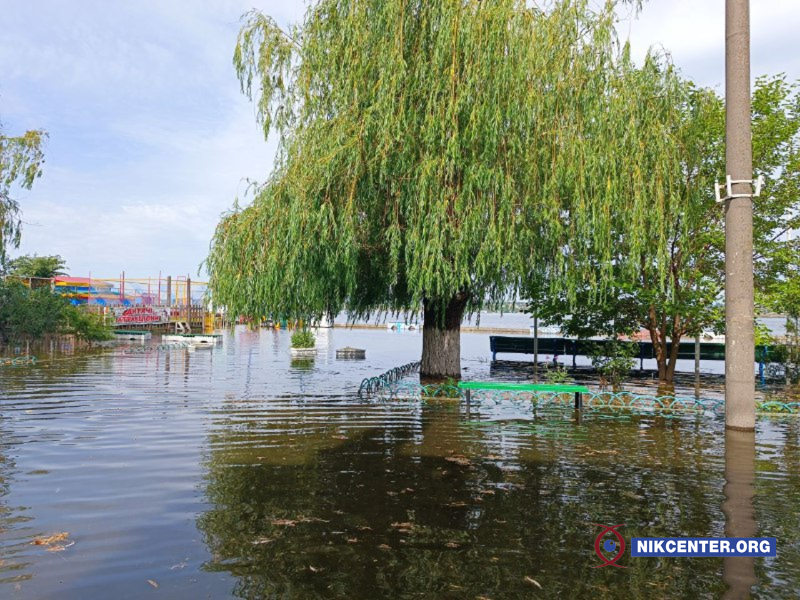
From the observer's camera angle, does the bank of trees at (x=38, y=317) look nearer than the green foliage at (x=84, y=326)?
Yes

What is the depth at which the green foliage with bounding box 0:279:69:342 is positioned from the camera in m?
25.5

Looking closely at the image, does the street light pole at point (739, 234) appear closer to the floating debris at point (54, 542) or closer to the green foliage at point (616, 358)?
the green foliage at point (616, 358)

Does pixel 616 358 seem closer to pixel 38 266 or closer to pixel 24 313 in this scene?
pixel 24 313

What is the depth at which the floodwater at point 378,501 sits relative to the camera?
4.32m

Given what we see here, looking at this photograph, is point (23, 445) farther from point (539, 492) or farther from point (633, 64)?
point (633, 64)

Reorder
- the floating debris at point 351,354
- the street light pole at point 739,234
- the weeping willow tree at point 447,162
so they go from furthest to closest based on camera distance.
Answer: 1. the floating debris at point 351,354
2. the weeping willow tree at point 447,162
3. the street light pole at point 739,234

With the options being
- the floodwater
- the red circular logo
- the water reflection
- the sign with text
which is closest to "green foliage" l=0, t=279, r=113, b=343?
the sign with text

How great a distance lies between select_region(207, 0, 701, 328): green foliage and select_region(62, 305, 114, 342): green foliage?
70.0 ft

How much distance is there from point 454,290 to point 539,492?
6016 millimetres

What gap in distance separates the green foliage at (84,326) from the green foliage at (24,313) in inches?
112

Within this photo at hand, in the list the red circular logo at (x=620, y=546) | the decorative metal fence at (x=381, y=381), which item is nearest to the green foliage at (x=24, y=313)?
the decorative metal fence at (x=381, y=381)

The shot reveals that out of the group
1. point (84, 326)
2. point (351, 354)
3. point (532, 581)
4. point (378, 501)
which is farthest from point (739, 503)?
point (84, 326)

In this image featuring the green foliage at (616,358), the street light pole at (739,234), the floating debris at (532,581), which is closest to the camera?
the floating debris at (532,581)

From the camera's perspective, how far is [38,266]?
45.7 meters
